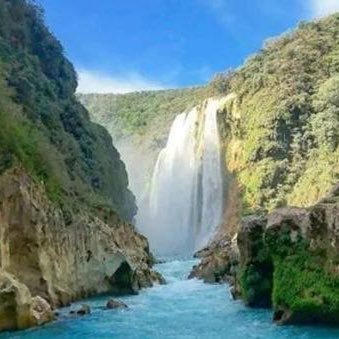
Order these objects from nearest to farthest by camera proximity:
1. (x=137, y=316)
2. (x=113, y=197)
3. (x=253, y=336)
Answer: (x=253, y=336)
(x=137, y=316)
(x=113, y=197)

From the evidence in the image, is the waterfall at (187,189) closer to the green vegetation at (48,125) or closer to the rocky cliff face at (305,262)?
the green vegetation at (48,125)

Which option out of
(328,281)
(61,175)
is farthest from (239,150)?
(328,281)

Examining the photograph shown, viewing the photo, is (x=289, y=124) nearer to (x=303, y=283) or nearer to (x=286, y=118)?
(x=286, y=118)

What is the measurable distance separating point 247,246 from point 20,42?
3850 centimetres

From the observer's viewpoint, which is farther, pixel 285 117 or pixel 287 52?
pixel 287 52

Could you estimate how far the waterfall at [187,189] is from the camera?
8344 cm

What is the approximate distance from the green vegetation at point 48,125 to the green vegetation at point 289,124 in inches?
586

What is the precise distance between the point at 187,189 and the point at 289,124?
63.2 feet

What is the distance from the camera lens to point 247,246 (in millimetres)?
28516

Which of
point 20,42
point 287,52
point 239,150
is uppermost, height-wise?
point 287,52

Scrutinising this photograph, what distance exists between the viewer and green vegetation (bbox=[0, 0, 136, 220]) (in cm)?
3634

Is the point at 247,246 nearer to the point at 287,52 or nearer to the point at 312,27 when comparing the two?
the point at 287,52

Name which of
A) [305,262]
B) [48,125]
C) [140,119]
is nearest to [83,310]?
[305,262]

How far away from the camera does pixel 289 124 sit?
246 ft
